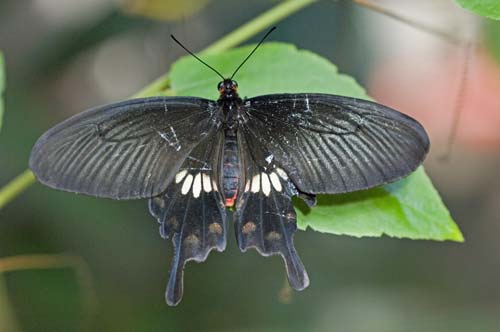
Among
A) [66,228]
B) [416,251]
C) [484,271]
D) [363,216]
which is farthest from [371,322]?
[363,216]

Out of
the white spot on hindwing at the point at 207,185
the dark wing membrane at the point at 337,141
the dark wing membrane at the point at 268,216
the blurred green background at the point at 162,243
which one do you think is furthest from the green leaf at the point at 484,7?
the blurred green background at the point at 162,243

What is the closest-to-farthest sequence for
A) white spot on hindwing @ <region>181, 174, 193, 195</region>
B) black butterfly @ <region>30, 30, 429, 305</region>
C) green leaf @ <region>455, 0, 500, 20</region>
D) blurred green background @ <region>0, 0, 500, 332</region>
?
green leaf @ <region>455, 0, 500, 20</region> → black butterfly @ <region>30, 30, 429, 305</region> → white spot on hindwing @ <region>181, 174, 193, 195</region> → blurred green background @ <region>0, 0, 500, 332</region>

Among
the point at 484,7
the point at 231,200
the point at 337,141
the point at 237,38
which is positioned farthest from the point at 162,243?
the point at 484,7

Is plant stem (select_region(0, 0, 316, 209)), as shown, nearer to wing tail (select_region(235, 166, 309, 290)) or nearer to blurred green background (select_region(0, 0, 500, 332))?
wing tail (select_region(235, 166, 309, 290))

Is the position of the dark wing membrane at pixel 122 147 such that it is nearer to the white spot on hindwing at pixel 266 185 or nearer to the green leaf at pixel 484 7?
the white spot on hindwing at pixel 266 185

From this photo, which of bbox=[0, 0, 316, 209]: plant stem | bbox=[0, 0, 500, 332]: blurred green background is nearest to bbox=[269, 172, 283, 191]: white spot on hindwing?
bbox=[0, 0, 316, 209]: plant stem

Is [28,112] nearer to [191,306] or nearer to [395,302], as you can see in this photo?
[191,306]
